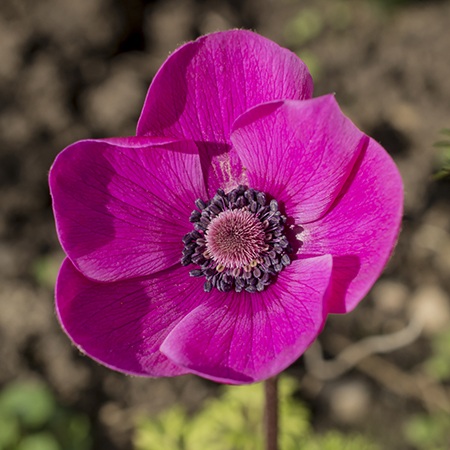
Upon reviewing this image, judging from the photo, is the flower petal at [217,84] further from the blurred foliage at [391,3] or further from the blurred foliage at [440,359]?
the blurred foliage at [391,3]

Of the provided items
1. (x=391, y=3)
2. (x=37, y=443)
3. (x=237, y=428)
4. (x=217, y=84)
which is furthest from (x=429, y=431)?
(x=391, y=3)

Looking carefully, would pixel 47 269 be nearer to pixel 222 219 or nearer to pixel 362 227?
pixel 222 219

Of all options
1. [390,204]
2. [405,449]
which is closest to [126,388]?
[405,449]

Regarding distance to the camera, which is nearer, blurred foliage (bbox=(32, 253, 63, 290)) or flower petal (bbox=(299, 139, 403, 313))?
flower petal (bbox=(299, 139, 403, 313))

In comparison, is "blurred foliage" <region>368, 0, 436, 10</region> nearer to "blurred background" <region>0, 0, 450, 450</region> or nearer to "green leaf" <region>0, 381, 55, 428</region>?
"blurred background" <region>0, 0, 450, 450</region>

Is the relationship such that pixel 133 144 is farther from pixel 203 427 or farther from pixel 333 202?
pixel 203 427

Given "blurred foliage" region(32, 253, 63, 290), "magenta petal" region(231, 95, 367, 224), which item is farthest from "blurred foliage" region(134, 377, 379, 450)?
"magenta petal" region(231, 95, 367, 224)
